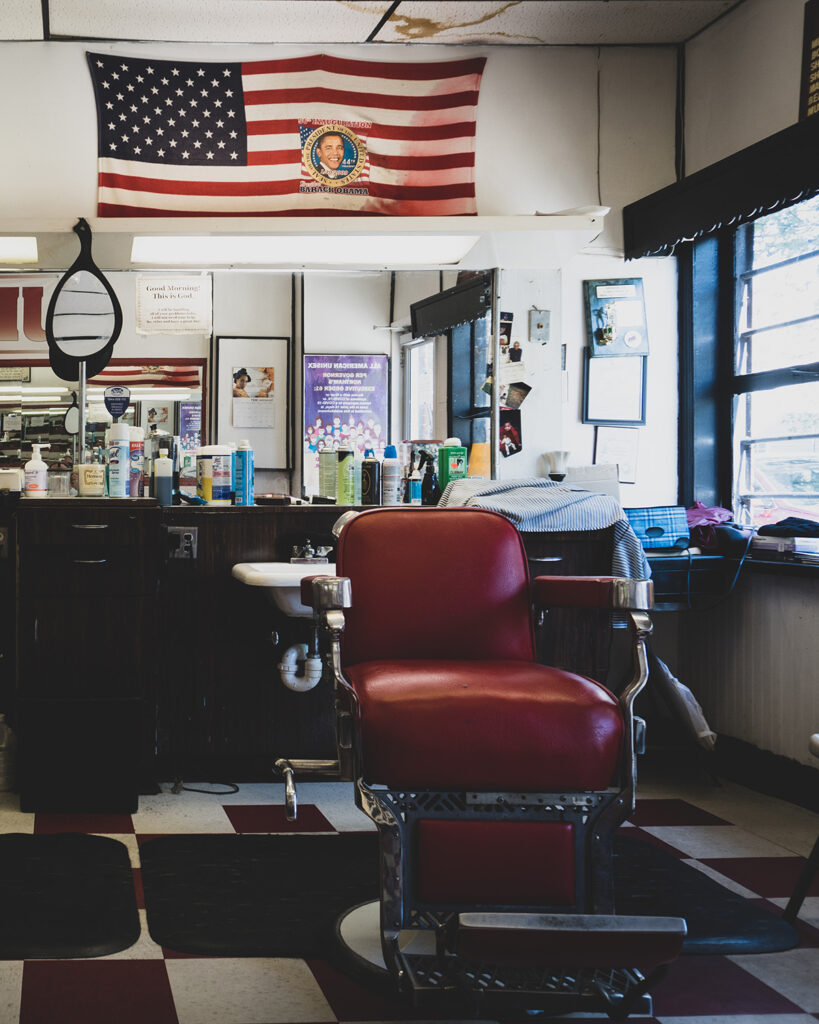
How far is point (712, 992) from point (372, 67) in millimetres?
Result: 3495

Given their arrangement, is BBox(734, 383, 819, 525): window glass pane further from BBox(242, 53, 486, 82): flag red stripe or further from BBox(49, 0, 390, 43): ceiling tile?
BBox(49, 0, 390, 43): ceiling tile

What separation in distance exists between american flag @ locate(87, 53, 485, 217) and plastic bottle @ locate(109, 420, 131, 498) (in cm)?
102

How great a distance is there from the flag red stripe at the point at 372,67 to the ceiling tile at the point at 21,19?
767 millimetres

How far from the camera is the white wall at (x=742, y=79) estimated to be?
337cm

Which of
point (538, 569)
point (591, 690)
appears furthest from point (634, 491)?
point (591, 690)

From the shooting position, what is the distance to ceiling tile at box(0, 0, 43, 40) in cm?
353

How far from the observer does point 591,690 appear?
182 cm

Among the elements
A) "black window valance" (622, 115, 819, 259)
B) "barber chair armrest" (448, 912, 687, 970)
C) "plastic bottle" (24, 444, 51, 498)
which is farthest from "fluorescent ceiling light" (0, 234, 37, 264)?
"barber chair armrest" (448, 912, 687, 970)


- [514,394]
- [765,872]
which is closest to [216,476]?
[514,394]

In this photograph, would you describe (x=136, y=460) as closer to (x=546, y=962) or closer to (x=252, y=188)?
(x=252, y=188)

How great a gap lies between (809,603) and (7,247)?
3079 millimetres

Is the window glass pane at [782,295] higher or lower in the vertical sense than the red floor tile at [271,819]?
higher

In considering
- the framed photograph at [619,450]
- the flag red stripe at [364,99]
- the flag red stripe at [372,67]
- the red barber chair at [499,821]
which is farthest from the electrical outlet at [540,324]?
the red barber chair at [499,821]

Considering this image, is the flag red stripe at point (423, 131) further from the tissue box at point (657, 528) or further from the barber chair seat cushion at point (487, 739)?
the barber chair seat cushion at point (487, 739)
